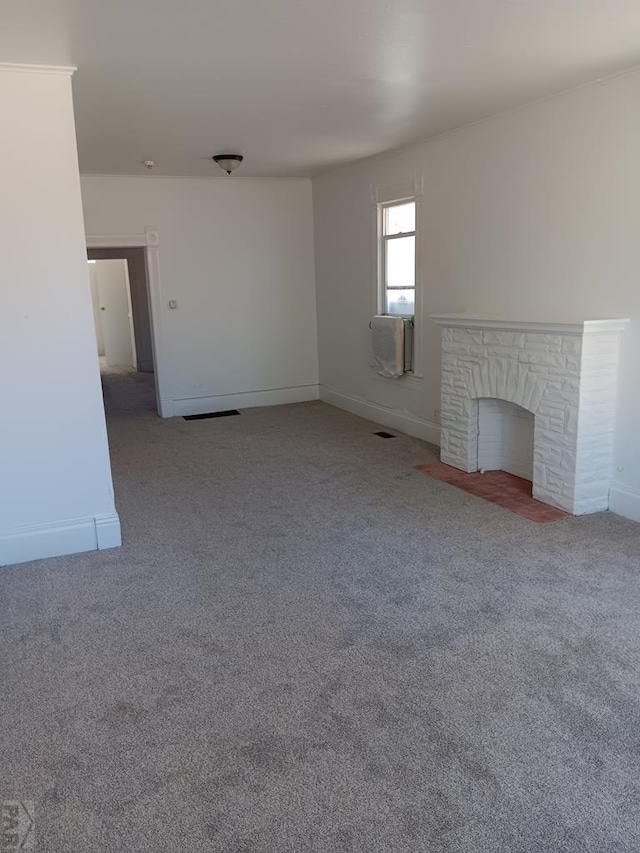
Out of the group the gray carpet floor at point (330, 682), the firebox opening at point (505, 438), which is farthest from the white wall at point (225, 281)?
the firebox opening at point (505, 438)

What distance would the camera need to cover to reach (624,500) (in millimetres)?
4129

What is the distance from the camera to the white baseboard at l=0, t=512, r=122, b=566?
3713 millimetres

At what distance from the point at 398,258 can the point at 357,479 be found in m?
2.36

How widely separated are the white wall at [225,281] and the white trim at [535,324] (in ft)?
9.95

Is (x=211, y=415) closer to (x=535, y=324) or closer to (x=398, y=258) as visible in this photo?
(x=398, y=258)

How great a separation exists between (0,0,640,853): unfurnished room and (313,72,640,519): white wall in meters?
0.02

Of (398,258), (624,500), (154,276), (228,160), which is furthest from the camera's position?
(154,276)

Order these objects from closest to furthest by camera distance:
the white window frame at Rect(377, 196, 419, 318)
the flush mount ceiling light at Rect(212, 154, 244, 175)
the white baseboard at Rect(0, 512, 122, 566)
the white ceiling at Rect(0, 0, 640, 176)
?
the white ceiling at Rect(0, 0, 640, 176), the white baseboard at Rect(0, 512, 122, 566), the flush mount ceiling light at Rect(212, 154, 244, 175), the white window frame at Rect(377, 196, 419, 318)

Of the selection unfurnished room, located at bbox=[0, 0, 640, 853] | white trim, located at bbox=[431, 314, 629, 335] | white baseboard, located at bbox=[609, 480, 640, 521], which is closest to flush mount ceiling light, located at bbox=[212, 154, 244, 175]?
unfurnished room, located at bbox=[0, 0, 640, 853]

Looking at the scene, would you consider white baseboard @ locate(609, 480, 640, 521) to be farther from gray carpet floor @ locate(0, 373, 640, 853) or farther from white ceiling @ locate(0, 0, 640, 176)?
white ceiling @ locate(0, 0, 640, 176)

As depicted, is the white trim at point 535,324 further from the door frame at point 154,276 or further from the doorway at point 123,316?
the doorway at point 123,316

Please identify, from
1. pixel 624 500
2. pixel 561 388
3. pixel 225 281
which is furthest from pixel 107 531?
pixel 225 281

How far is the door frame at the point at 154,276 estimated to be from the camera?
6.84 m

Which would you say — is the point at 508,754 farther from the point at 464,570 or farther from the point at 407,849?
the point at 464,570
